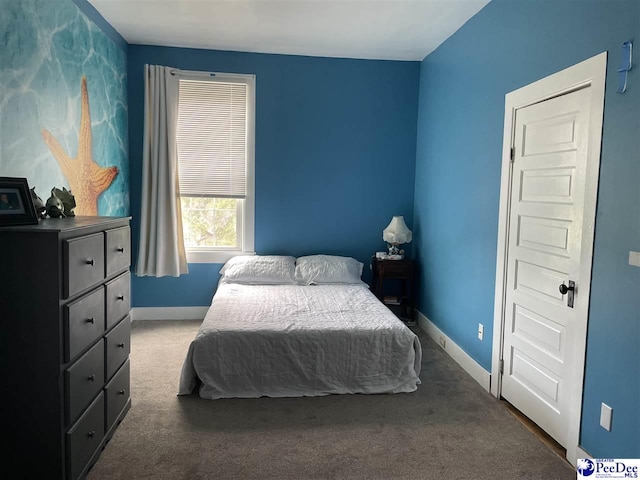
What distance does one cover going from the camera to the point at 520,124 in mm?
2934

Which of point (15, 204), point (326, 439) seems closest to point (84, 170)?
point (15, 204)

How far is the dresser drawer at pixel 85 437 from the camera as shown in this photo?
1972 mm

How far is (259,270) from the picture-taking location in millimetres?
4422

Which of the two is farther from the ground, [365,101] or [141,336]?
[365,101]

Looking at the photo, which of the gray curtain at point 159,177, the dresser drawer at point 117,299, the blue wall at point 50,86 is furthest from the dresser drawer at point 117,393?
the gray curtain at point 159,177

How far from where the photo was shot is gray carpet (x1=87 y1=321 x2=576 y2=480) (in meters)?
2.27

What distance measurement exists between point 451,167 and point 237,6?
2.13m

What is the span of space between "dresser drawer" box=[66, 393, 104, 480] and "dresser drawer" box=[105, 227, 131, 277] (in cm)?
65

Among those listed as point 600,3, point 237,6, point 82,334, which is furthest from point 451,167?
point 82,334

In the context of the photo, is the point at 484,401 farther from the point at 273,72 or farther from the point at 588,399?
the point at 273,72

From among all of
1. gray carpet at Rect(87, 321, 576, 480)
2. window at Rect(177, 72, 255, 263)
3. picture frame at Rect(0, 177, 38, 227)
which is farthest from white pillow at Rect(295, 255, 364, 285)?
picture frame at Rect(0, 177, 38, 227)

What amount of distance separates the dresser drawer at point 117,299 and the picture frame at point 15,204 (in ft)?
1.68

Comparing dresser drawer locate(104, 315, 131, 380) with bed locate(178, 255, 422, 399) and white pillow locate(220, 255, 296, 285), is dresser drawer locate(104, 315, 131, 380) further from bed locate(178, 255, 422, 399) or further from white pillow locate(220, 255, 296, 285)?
white pillow locate(220, 255, 296, 285)

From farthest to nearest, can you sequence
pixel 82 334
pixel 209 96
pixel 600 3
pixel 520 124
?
pixel 209 96 < pixel 520 124 < pixel 600 3 < pixel 82 334
